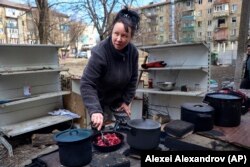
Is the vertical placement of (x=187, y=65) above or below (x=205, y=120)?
above

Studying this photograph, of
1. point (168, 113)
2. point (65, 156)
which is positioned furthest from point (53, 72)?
point (65, 156)

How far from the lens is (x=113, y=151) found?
1.52 metres

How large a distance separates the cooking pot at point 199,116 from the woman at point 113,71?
51cm

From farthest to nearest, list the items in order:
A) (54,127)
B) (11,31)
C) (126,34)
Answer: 1. (11,31)
2. (54,127)
3. (126,34)

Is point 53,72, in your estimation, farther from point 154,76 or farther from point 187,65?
point 187,65

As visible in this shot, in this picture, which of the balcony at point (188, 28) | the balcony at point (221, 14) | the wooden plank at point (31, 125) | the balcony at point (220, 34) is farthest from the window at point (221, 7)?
the wooden plank at point (31, 125)

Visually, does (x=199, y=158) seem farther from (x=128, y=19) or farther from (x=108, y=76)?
(x=128, y=19)

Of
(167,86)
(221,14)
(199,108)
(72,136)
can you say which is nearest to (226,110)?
(199,108)

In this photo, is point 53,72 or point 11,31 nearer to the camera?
point 53,72

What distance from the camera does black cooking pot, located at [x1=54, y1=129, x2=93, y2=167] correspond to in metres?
1.30

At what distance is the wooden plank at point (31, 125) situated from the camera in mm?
3801

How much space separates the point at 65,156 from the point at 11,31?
1621 inches

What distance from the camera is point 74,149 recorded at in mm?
1310

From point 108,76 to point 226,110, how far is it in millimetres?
921
